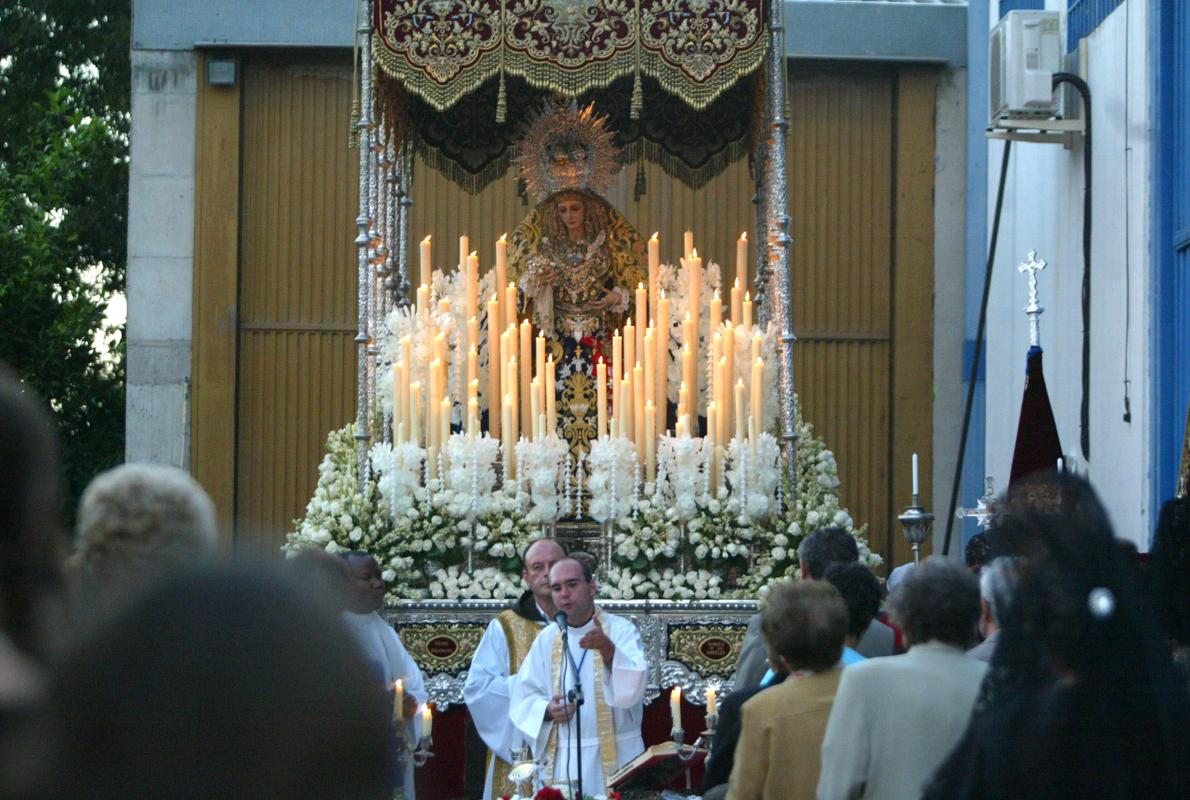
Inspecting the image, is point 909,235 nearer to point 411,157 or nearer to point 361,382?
point 411,157

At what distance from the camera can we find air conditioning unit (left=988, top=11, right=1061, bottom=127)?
39.0 ft

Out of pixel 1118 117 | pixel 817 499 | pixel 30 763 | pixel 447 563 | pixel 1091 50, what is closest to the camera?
pixel 30 763

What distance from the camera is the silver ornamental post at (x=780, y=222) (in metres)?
10.0

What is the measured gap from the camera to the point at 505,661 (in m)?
7.77

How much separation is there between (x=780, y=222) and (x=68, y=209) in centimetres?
875

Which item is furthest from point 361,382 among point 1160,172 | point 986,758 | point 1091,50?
point 986,758

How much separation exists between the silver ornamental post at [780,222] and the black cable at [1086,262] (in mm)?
2307

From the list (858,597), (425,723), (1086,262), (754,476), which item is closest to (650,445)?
(754,476)

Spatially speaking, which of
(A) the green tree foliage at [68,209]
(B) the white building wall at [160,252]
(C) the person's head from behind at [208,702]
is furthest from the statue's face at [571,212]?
(C) the person's head from behind at [208,702]

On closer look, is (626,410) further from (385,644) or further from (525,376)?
(385,644)

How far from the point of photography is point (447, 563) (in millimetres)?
9312

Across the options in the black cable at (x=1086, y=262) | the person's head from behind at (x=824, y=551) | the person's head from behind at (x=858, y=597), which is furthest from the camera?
the black cable at (x=1086, y=262)

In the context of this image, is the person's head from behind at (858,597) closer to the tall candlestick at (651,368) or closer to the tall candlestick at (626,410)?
the tall candlestick at (626,410)

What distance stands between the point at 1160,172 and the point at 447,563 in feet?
14.8
